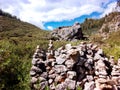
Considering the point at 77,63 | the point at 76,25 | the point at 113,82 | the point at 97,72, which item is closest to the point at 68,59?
the point at 77,63

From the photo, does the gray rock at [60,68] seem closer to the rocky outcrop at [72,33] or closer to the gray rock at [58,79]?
the gray rock at [58,79]

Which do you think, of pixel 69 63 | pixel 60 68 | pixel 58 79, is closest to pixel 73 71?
pixel 69 63

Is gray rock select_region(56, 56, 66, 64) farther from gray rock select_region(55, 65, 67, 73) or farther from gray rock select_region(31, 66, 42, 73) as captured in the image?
gray rock select_region(31, 66, 42, 73)

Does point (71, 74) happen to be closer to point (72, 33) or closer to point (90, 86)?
point (90, 86)

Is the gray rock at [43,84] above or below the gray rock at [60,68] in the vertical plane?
below

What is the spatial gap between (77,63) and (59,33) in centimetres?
8920

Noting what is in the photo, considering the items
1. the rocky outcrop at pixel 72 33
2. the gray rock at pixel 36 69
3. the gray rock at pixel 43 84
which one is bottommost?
the gray rock at pixel 43 84

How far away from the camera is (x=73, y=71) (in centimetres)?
2133

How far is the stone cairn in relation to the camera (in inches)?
791

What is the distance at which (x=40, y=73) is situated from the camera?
74.1ft

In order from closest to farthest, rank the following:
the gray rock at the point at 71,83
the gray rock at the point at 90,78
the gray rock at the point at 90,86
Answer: the gray rock at the point at 90,86 < the gray rock at the point at 71,83 < the gray rock at the point at 90,78

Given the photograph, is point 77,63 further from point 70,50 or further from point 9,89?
point 9,89

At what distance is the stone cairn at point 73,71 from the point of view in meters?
20.1

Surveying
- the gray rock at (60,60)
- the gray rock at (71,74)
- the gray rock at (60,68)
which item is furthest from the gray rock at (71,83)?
the gray rock at (60,60)
